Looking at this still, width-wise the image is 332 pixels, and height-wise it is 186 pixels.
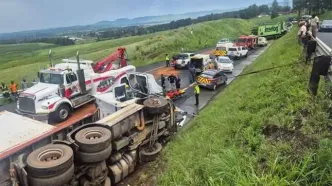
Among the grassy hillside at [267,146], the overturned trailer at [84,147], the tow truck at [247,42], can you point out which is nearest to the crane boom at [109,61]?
the overturned trailer at [84,147]

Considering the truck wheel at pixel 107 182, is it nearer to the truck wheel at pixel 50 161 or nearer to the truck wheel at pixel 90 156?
the truck wheel at pixel 90 156

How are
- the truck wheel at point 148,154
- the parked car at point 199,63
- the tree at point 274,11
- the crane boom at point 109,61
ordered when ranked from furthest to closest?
→ the tree at point 274,11
the parked car at point 199,63
the crane boom at point 109,61
the truck wheel at point 148,154

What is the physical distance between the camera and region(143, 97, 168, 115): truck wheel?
1077cm

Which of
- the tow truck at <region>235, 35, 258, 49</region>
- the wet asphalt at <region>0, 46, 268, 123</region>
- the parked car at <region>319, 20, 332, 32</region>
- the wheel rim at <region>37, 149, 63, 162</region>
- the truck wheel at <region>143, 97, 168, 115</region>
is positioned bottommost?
the wet asphalt at <region>0, 46, 268, 123</region>

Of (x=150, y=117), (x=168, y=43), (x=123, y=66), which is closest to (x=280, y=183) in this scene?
(x=150, y=117)

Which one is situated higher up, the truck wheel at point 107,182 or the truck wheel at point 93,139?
the truck wheel at point 93,139

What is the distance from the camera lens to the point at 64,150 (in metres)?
7.50

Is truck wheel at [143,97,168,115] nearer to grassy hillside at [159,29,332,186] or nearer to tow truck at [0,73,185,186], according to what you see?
tow truck at [0,73,185,186]

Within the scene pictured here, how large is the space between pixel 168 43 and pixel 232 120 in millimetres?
35485

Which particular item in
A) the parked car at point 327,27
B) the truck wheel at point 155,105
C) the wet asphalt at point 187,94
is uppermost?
the parked car at point 327,27

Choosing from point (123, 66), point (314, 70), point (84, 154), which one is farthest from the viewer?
point (123, 66)

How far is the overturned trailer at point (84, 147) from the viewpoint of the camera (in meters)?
6.95

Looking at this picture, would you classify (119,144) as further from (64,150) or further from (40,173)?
(40,173)

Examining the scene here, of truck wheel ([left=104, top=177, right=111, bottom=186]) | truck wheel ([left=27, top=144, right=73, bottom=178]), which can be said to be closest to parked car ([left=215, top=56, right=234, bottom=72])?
truck wheel ([left=104, top=177, right=111, bottom=186])
